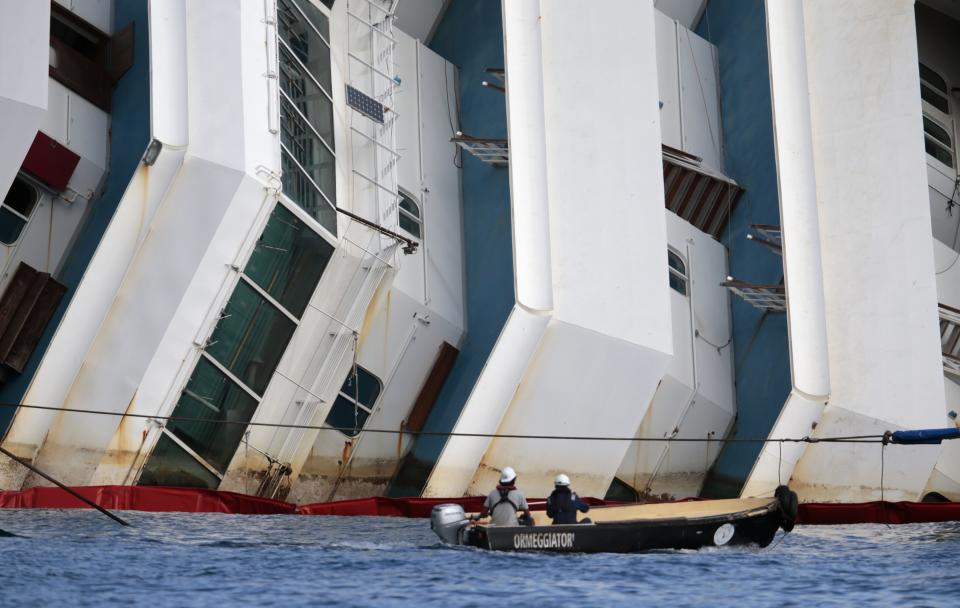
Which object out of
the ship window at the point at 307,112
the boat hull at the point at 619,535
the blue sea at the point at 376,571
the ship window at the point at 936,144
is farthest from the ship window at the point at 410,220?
the ship window at the point at 936,144

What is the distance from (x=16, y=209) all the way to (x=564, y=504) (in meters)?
7.87

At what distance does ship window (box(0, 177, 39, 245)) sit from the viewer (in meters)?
17.5

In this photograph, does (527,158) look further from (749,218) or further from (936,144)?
(936,144)

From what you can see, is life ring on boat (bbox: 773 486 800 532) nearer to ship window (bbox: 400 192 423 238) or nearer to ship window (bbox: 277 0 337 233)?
ship window (bbox: 277 0 337 233)

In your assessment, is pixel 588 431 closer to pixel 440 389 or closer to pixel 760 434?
pixel 440 389

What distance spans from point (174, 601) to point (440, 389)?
11.6 m

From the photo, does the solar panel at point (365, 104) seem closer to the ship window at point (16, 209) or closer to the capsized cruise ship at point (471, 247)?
the capsized cruise ship at point (471, 247)

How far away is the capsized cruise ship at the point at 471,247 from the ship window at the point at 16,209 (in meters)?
0.05

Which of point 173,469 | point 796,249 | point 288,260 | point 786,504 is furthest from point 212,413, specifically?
point 796,249

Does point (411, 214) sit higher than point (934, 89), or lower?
lower

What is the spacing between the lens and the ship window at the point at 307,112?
62.4 ft

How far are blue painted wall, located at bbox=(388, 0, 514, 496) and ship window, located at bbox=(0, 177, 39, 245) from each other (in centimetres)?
698

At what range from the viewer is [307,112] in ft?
65.1

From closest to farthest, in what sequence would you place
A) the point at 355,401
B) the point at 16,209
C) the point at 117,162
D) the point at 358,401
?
the point at 16,209 < the point at 117,162 < the point at 355,401 < the point at 358,401
